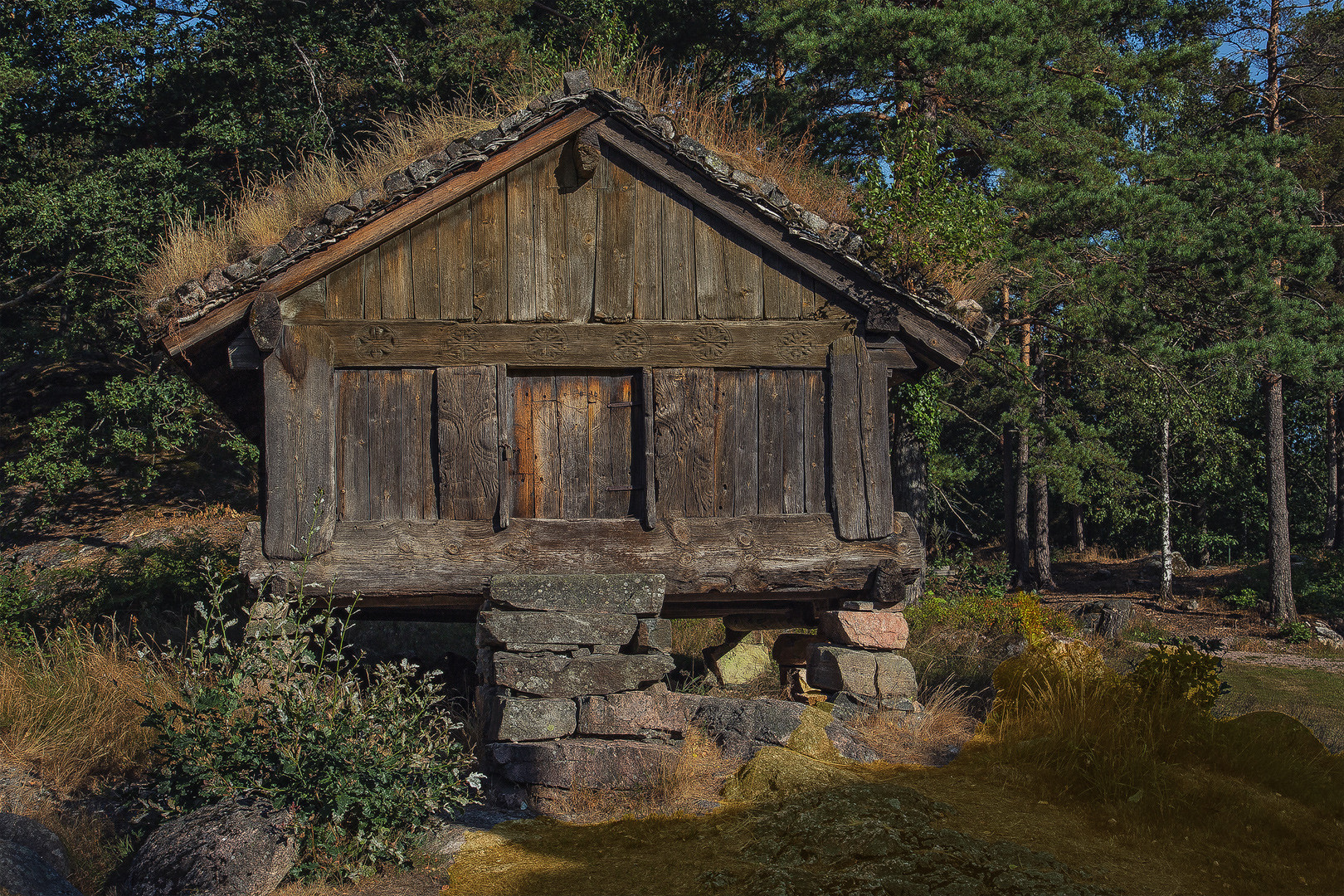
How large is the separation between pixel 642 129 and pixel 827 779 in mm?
4889

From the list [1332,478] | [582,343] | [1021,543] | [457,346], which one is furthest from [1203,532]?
[457,346]

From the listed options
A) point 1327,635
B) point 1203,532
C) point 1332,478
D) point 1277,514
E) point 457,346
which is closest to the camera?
point 457,346

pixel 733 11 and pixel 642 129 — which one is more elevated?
pixel 733 11

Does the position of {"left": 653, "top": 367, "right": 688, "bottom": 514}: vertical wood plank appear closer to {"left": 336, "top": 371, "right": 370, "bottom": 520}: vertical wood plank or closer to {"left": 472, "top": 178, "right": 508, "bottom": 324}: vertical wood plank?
{"left": 472, "top": 178, "right": 508, "bottom": 324}: vertical wood plank

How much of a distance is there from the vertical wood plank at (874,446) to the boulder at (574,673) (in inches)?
80.4

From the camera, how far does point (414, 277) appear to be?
7.23 meters

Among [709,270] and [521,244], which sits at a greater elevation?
[521,244]

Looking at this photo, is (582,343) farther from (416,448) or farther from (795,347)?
(795,347)

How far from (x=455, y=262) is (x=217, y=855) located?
14.2ft

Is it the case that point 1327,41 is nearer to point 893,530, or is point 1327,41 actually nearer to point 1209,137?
point 1209,137

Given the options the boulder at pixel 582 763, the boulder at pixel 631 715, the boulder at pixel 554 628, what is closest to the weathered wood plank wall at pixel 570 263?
the boulder at pixel 554 628

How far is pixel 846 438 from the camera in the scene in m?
7.51

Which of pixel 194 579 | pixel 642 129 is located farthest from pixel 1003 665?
pixel 194 579

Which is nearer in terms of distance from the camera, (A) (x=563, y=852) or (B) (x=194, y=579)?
(A) (x=563, y=852)
